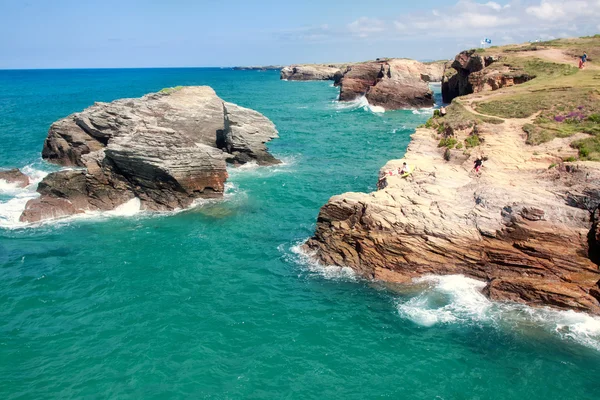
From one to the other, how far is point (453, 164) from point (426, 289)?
1236 cm

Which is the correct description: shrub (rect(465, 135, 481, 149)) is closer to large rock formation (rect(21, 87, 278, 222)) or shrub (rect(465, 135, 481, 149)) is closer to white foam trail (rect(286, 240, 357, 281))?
white foam trail (rect(286, 240, 357, 281))

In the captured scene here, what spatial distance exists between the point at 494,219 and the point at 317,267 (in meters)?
10.2

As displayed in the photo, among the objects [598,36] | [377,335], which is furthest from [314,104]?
[377,335]

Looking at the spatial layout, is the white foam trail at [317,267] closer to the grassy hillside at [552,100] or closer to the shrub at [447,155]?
the shrub at [447,155]

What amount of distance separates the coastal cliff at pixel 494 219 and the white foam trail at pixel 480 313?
56cm

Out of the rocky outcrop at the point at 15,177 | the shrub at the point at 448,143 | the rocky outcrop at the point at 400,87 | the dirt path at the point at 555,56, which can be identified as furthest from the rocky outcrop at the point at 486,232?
the rocky outcrop at the point at 400,87

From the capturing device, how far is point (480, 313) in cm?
2119

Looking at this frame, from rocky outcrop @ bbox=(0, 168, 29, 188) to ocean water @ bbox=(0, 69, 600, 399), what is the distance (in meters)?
10.1

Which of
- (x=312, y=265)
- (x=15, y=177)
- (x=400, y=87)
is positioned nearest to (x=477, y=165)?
(x=312, y=265)

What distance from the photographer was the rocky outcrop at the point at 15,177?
42.2m

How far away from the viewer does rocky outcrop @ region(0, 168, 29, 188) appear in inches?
1663

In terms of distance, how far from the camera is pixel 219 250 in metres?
29.5

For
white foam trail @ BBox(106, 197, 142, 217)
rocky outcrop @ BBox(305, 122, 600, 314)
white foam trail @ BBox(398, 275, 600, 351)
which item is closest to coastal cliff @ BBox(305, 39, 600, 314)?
rocky outcrop @ BBox(305, 122, 600, 314)

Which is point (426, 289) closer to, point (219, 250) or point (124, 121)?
point (219, 250)
